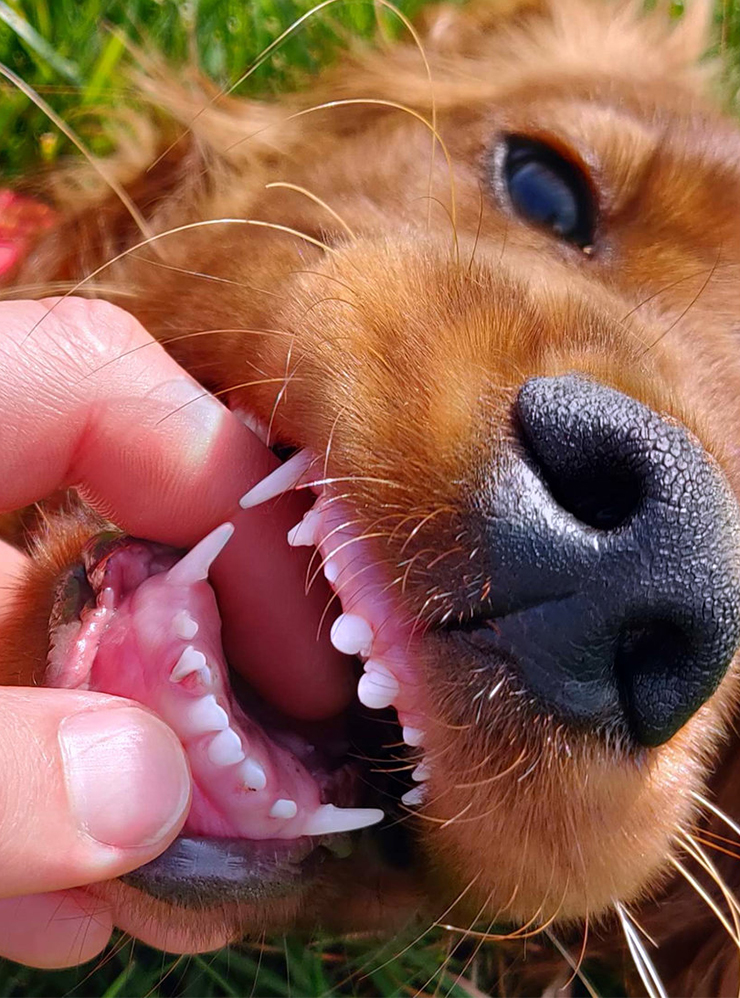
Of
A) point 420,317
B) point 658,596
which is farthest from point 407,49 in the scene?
point 658,596

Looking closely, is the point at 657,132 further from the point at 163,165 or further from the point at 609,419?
the point at 163,165

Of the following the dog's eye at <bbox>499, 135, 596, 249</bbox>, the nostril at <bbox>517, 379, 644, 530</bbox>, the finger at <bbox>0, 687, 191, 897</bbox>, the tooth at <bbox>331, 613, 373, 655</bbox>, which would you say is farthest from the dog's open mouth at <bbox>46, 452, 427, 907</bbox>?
the dog's eye at <bbox>499, 135, 596, 249</bbox>

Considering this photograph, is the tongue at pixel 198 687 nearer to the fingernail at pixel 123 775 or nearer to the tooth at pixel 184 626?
the tooth at pixel 184 626

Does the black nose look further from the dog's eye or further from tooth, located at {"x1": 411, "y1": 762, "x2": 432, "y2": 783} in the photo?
the dog's eye

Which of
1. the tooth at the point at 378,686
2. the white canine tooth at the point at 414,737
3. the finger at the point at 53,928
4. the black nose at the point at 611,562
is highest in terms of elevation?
the black nose at the point at 611,562

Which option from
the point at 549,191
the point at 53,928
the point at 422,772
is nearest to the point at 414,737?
the point at 422,772

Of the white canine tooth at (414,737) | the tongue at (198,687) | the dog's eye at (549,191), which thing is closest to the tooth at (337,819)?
the tongue at (198,687)
